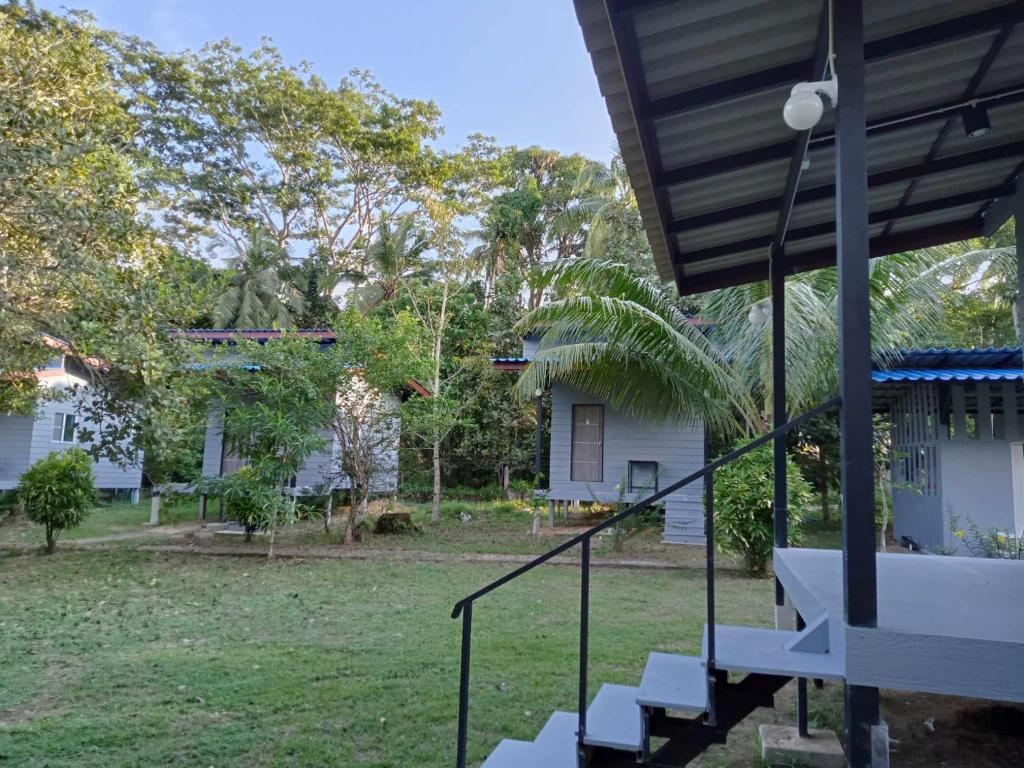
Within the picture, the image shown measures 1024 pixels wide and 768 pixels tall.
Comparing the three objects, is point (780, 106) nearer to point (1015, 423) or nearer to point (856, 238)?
point (856, 238)

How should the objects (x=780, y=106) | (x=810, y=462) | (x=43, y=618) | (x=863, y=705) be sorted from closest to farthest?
(x=863, y=705)
(x=780, y=106)
(x=43, y=618)
(x=810, y=462)

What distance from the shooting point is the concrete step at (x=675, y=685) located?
2.38 meters

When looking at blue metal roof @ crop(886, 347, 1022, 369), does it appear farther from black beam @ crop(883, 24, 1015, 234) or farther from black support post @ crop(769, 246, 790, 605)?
black beam @ crop(883, 24, 1015, 234)

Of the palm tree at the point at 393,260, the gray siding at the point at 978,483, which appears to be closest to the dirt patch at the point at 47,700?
the gray siding at the point at 978,483

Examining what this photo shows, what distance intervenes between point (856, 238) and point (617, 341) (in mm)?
7230

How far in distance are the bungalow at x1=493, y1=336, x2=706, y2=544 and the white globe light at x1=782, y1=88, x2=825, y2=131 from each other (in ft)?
32.3

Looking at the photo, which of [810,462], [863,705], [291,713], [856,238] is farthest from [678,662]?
[810,462]

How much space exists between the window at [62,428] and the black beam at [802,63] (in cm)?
1759

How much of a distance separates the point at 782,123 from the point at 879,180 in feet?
3.47

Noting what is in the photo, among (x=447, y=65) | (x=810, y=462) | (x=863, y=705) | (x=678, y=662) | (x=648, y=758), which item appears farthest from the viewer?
(x=447, y=65)

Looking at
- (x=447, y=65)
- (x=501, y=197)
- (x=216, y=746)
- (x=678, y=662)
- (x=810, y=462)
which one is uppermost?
(x=447, y=65)

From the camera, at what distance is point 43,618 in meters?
6.43

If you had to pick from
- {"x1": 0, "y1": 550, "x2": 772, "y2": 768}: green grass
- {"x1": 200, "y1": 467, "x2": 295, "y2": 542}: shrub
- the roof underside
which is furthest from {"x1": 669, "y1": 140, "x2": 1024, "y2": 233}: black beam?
{"x1": 200, "y1": 467, "x2": 295, "y2": 542}: shrub

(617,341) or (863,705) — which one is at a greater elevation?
(617,341)
